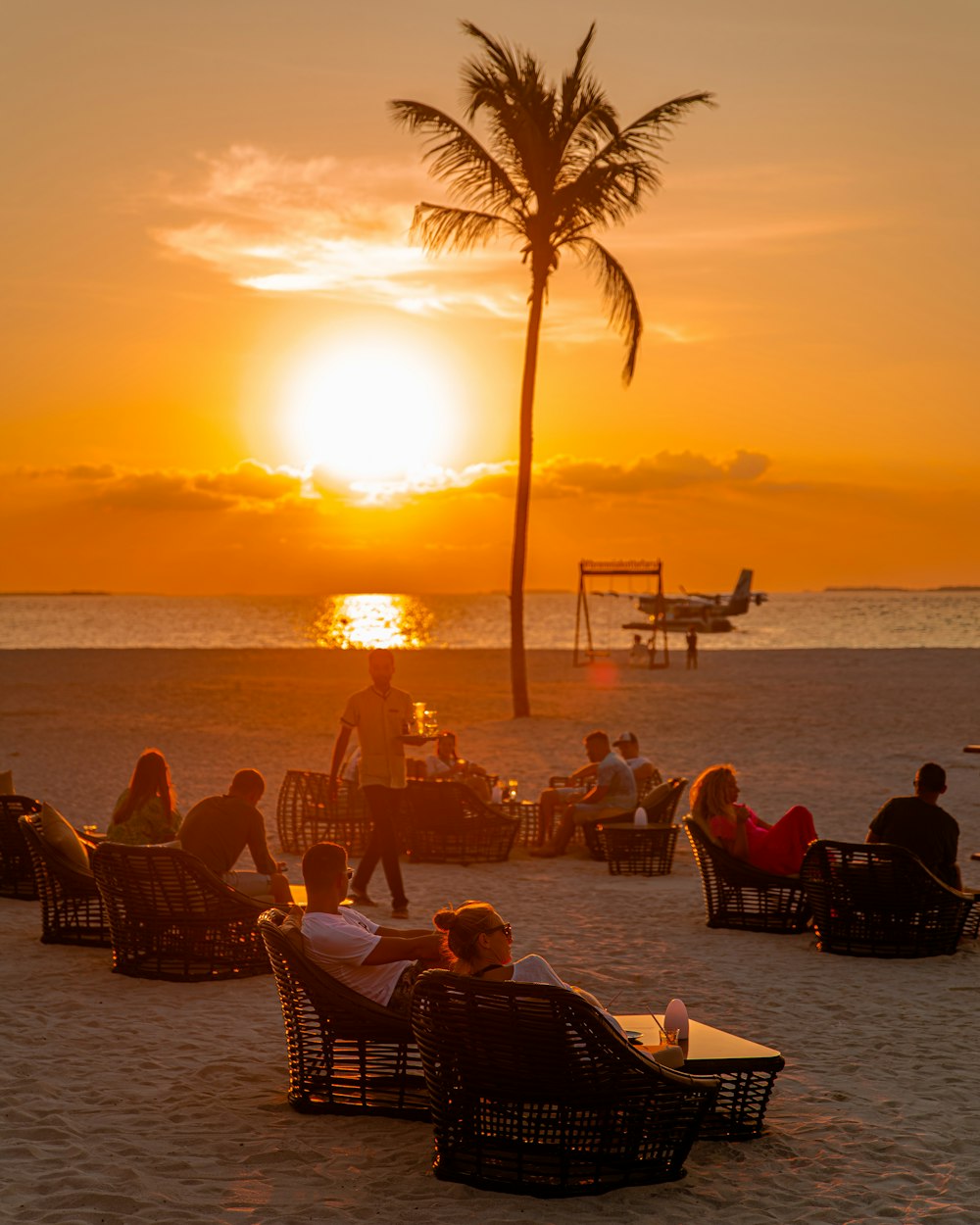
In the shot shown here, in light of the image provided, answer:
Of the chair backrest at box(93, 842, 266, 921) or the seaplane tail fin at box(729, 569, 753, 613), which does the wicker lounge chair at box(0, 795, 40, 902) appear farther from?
the seaplane tail fin at box(729, 569, 753, 613)

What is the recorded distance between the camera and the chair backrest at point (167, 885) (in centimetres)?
762

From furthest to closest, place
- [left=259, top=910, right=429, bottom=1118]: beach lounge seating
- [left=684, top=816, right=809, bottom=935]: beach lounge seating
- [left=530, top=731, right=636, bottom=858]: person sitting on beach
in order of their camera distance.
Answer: [left=530, top=731, right=636, bottom=858]: person sitting on beach, [left=684, top=816, right=809, bottom=935]: beach lounge seating, [left=259, top=910, right=429, bottom=1118]: beach lounge seating

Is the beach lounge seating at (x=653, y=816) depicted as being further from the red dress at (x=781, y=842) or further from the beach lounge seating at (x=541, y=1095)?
the beach lounge seating at (x=541, y=1095)

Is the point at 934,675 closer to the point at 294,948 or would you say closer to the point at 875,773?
the point at 875,773

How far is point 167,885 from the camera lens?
772cm

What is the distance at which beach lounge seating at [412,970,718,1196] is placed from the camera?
15.0ft

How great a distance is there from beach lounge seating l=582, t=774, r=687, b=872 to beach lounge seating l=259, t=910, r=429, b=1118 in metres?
6.68

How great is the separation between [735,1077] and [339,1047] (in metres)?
1.53

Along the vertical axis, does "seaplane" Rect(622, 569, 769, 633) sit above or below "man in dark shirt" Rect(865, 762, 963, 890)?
above

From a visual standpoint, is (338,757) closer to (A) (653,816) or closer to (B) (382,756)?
(B) (382,756)

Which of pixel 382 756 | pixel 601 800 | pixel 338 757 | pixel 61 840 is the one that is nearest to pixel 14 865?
pixel 61 840

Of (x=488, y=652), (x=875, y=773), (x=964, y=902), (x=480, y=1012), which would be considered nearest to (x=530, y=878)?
(x=964, y=902)

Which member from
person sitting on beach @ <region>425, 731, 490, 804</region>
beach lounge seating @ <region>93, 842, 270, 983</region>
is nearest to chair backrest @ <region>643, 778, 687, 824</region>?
person sitting on beach @ <region>425, 731, 490, 804</region>

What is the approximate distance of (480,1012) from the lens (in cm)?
462
